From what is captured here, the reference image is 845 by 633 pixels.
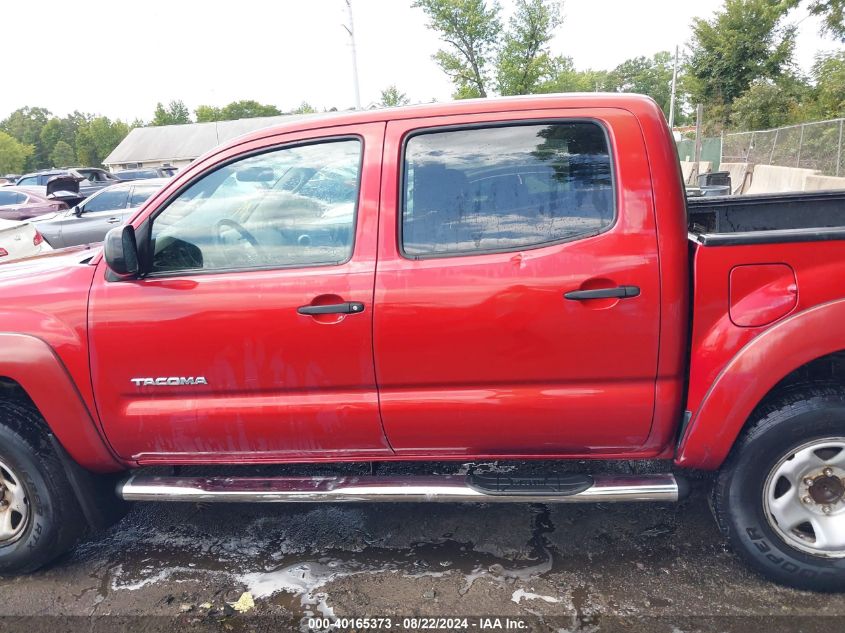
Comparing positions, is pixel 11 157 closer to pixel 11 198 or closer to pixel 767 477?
pixel 11 198

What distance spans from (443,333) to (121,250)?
4.45 ft

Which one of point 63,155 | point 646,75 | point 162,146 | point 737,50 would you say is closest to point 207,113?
point 63,155

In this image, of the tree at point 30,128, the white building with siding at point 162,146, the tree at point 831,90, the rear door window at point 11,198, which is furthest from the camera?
the tree at point 30,128

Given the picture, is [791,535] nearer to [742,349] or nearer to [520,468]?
[742,349]

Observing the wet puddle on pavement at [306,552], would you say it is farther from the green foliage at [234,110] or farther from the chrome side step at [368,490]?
the green foliage at [234,110]

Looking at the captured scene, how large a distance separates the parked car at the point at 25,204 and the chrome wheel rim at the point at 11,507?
13.2 m

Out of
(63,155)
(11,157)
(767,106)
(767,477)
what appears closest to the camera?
(767,477)

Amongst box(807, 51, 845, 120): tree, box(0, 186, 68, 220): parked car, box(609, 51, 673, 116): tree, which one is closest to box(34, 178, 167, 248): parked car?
box(0, 186, 68, 220): parked car

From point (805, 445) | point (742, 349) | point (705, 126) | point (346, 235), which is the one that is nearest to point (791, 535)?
point (805, 445)

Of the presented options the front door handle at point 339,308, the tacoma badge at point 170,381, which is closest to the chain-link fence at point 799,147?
the front door handle at point 339,308

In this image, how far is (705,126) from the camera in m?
34.7

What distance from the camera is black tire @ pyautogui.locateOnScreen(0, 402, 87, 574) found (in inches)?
108

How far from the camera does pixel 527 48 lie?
36844 millimetres

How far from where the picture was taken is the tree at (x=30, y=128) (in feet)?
362
